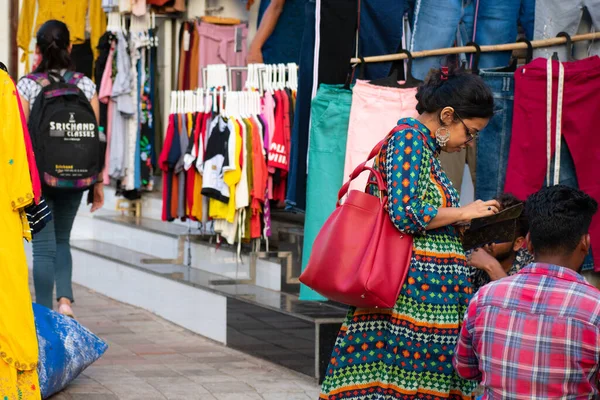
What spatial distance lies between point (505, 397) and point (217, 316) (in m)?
4.59

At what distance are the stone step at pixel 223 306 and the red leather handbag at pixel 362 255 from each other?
242 centimetres

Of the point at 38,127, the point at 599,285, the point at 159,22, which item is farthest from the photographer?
the point at 159,22

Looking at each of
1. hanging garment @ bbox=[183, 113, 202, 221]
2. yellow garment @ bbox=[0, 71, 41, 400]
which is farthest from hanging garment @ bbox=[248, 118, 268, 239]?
yellow garment @ bbox=[0, 71, 41, 400]

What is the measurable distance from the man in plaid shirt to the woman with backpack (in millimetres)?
3988

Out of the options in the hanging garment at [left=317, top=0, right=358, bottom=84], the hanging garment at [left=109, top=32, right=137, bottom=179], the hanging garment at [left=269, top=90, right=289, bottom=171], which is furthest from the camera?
the hanging garment at [left=109, top=32, right=137, bottom=179]

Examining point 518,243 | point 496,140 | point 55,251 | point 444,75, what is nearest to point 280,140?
point 55,251

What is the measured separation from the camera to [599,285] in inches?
226

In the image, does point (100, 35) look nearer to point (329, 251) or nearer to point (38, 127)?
point (38, 127)

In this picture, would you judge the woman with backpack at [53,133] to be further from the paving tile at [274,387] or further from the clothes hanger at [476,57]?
the clothes hanger at [476,57]

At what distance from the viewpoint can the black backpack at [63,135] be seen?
21.3 feet

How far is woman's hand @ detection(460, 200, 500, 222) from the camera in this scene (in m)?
3.66

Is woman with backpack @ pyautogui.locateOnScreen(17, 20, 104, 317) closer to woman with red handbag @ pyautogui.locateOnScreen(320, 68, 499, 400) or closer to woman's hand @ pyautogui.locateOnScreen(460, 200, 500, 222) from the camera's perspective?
woman with red handbag @ pyautogui.locateOnScreen(320, 68, 499, 400)

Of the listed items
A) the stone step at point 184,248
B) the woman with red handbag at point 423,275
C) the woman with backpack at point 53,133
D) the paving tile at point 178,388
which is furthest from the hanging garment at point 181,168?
the woman with red handbag at point 423,275

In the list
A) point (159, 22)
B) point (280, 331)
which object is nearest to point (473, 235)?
point (280, 331)
